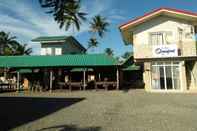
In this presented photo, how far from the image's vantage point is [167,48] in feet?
80.9

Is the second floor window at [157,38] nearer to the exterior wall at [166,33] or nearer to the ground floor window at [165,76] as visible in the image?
the exterior wall at [166,33]

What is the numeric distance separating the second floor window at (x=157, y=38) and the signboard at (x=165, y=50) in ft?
1.92

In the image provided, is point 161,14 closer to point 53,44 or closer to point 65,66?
point 65,66

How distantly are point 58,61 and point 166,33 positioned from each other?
36.5 feet

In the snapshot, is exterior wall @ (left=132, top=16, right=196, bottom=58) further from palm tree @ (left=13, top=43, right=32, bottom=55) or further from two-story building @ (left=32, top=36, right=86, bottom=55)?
palm tree @ (left=13, top=43, right=32, bottom=55)

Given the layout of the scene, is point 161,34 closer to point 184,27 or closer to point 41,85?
point 184,27

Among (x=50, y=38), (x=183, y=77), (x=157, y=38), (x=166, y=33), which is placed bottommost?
(x=183, y=77)

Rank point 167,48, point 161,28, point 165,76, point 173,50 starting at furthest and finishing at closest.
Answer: point 161,28 < point 165,76 < point 167,48 < point 173,50

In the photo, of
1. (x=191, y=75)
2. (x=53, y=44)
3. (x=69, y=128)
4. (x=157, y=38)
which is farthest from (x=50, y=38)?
(x=69, y=128)

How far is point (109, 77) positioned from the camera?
3269 cm

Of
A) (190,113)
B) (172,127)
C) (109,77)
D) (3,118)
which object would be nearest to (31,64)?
(109,77)

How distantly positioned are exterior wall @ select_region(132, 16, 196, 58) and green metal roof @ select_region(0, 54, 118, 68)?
9.99 feet

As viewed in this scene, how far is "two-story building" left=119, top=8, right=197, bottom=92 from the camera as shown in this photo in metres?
24.6

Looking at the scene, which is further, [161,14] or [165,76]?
[161,14]
